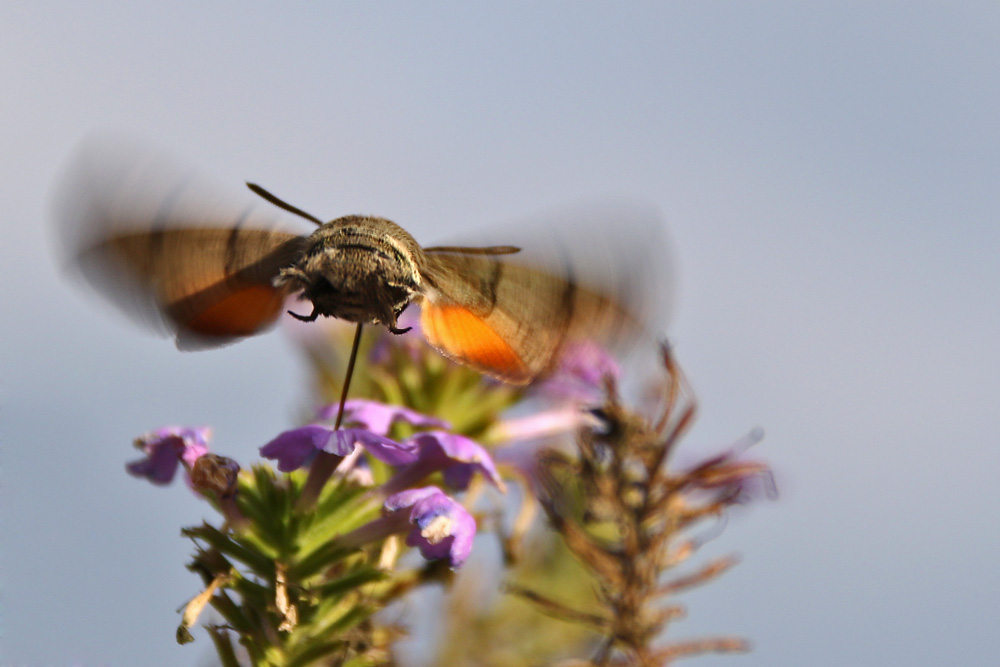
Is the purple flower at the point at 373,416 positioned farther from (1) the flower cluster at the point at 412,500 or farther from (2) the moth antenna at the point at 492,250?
(2) the moth antenna at the point at 492,250

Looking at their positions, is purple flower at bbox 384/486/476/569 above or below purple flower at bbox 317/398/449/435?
below

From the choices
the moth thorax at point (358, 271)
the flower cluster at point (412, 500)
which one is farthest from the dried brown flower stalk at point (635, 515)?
the moth thorax at point (358, 271)

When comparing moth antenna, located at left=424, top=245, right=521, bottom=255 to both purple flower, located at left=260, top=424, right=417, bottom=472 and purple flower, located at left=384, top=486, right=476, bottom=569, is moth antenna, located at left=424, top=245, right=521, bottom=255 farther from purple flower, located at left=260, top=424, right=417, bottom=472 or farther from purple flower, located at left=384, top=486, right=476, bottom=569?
purple flower, located at left=384, top=486, right=476, bottom=569

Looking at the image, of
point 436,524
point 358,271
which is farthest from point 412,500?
point 358,271

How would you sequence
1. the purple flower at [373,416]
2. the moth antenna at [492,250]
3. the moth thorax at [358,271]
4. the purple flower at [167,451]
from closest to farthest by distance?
the moth thorax at [358,271]
the moth antenna at [492,250]
the purple flower at [167,451]
the purple flower at [373,416]

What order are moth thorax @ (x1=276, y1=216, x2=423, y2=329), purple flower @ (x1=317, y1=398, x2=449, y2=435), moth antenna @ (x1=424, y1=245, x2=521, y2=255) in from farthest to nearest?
purple flower @ (x1=317, y1=398, x2=449, y2=435) → moth antenna @ (x1=424, y1=245, x2=521, y2=255) → moth thorax @ (x1=276, y1=216, x2=423, y2=329)

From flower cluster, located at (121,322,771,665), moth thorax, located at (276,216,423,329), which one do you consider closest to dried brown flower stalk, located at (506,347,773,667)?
flower cluster, located at (121,322,771,665)

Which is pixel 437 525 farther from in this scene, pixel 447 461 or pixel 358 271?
pixel 358 271
